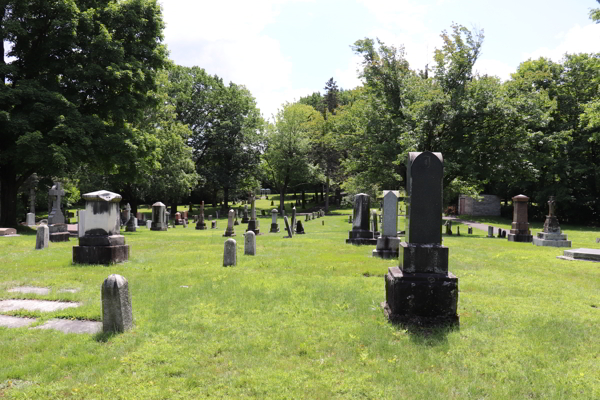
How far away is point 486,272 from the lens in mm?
10164

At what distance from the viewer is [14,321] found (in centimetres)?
579

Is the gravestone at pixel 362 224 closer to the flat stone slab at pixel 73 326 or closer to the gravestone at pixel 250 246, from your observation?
the gravestone at pixel 250 246

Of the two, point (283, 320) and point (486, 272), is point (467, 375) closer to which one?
point (283, 320)

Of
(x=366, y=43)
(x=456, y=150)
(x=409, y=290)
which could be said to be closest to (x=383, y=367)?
(x=409, y=290)

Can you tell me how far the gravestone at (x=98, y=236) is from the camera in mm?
10234

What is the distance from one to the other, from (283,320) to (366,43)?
28930 mm

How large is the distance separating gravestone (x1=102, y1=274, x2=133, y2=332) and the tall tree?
14.6 meters

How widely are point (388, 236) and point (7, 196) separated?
19586mm

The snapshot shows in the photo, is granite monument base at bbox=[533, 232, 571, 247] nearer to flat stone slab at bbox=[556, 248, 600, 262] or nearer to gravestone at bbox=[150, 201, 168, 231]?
flat stone slab at bbox=[556, 248, 600, 262]

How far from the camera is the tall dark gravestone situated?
5.71 metres

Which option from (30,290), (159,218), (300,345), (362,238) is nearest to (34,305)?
(30,290)

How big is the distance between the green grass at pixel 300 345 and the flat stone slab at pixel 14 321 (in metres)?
0.22

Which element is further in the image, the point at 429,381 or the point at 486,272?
the point at 486,272

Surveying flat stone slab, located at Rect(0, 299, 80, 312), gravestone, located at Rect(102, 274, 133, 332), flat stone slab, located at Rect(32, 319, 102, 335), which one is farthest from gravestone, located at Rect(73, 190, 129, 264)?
gravestone, located at Rect(102, 274, 133, 332)
